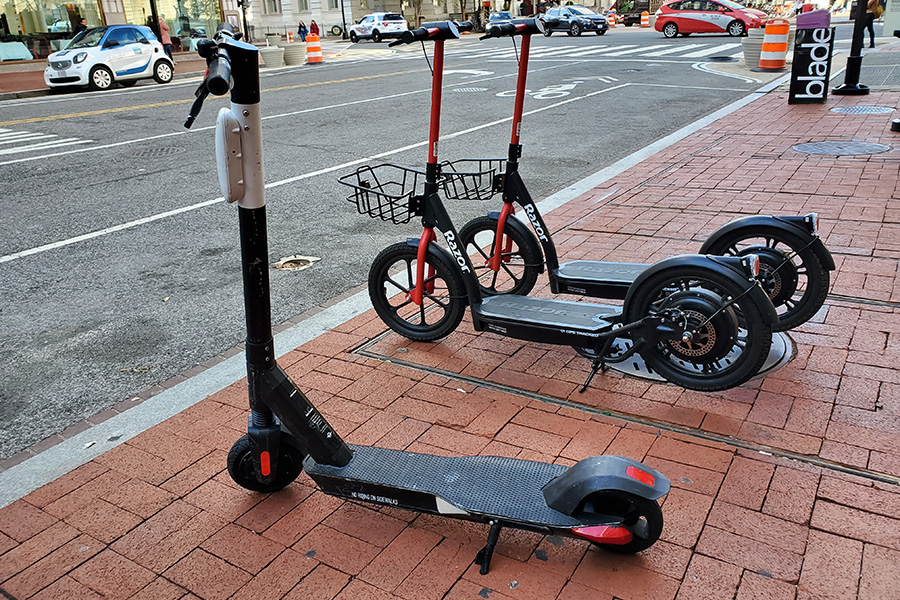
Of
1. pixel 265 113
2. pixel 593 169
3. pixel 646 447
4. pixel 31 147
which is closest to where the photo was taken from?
pixel 646 447

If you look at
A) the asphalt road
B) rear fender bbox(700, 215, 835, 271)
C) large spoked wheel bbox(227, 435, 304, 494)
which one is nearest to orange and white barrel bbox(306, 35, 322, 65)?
the asphalt road

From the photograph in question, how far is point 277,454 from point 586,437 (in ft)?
4.35

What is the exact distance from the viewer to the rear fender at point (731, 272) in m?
3.22

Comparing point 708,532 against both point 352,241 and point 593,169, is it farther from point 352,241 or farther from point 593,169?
point 593,169

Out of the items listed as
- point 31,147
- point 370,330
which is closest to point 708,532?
point 370,330

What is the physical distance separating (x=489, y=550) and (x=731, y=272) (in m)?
1.66

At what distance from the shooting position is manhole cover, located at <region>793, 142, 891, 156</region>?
8.60 metres

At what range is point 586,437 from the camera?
324 centimetres

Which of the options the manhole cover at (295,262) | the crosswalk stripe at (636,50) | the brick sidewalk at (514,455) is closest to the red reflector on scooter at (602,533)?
the brick sidewalk at (514,455)

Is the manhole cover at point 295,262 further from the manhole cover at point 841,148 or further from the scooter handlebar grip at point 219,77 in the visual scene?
the manhole cover at point 841,148

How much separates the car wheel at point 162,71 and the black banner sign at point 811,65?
57.3 feet

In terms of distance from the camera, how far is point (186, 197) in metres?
8.04

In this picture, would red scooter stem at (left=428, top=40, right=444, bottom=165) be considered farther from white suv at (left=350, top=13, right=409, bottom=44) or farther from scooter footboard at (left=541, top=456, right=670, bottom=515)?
white suv at (left=350, top=13, right=409, bottom=44)

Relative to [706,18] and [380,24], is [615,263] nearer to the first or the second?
[706,18]
